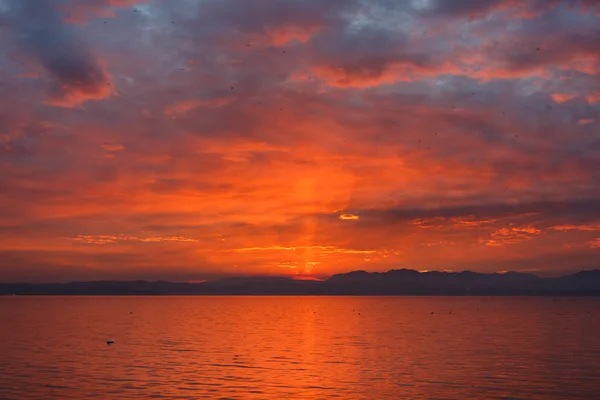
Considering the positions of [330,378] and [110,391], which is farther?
[330,378]

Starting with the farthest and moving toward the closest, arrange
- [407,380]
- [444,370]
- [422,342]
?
[422,342]
[444,370]
[407,380]

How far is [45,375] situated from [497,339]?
220 ft

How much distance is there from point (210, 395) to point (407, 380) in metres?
17.7

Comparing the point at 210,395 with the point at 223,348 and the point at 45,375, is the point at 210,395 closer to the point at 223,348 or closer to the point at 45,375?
the point at 45,375

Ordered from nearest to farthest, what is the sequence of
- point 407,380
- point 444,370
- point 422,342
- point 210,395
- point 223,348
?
point 210,395 < point 407,380 < point 444,370 < point 223,348 < point 422,342

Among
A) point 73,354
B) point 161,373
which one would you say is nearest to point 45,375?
point 161,373

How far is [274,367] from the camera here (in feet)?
206

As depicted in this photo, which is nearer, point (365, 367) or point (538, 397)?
point (538, 397)

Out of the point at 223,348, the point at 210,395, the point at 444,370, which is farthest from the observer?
the point at 223,348

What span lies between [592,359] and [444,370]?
67.9 ft

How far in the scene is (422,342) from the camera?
91.4 m

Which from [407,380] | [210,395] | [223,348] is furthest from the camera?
[223,348]

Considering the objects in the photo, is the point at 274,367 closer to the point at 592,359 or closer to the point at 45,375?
the point at 45,375

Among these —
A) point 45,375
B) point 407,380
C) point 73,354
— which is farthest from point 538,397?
point 73,354
